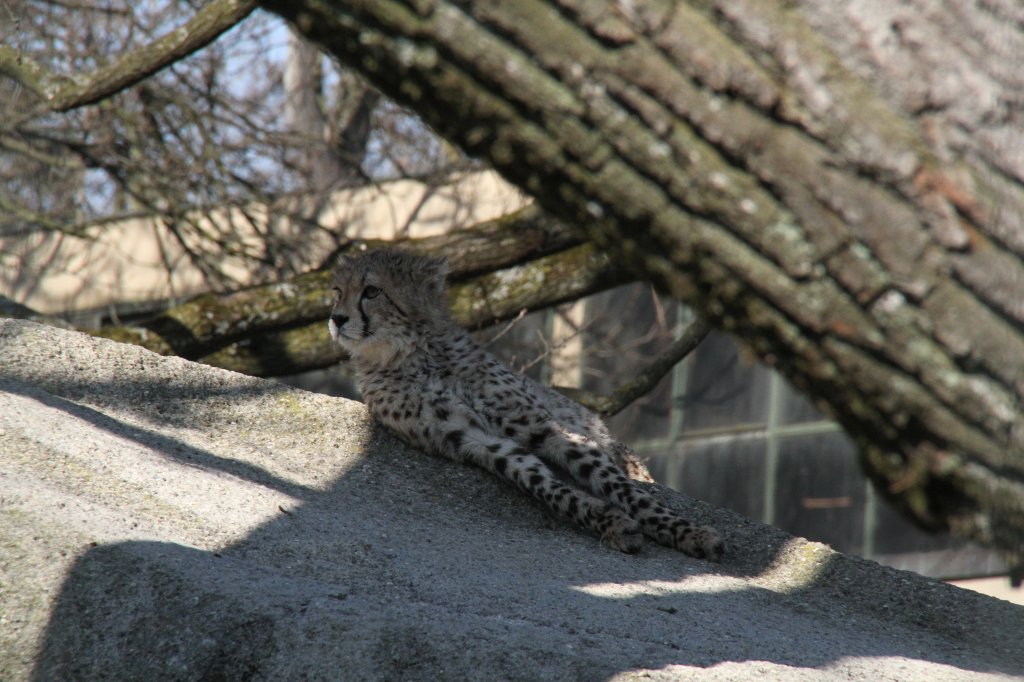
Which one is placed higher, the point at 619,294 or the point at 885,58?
the point at 619,294

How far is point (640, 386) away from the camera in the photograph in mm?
7582

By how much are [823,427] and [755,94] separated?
887cm

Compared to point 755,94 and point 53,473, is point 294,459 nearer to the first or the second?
point 53,473

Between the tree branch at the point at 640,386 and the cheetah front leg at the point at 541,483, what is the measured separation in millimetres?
1831

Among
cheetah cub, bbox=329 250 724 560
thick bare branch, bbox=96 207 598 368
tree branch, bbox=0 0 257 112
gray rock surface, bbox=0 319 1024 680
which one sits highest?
tree branch, bbox=0 0 257 112

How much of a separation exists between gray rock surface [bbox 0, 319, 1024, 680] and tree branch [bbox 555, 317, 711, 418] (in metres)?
1.36

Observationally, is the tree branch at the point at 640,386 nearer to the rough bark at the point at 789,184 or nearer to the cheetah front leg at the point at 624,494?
the cheetah front leg at the point at 624,494

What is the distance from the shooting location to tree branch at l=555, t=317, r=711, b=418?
24.2 ft

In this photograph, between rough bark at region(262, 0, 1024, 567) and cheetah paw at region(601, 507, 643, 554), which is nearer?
rough bark at region(262, 0, 1024, 567)

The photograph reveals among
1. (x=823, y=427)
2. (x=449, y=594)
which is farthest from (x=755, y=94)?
(x=823, y=427)

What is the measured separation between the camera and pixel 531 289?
6906 mm

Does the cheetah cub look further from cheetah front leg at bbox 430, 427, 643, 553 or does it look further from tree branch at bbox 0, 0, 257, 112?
tree branch at bbox 0, 0, 257, 112

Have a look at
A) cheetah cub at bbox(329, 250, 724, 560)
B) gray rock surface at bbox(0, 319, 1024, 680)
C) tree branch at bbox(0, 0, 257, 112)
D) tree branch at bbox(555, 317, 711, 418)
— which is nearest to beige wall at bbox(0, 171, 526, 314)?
tree branch at bbox(555, 317, 711, 418)

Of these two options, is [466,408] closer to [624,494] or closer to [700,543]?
[624,494]
